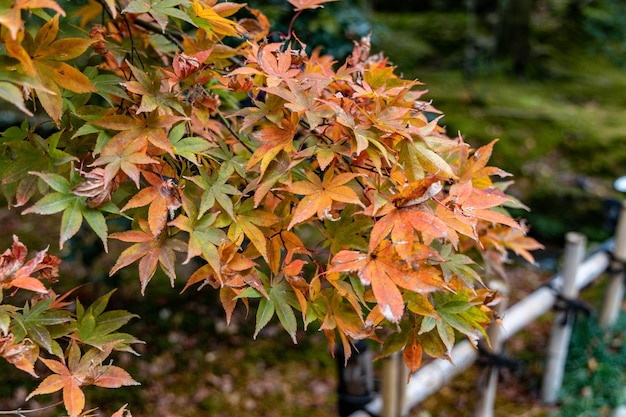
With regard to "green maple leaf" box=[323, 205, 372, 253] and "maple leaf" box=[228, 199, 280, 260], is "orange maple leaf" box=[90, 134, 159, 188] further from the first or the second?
"green maple leaf" box=[323, 205, 372, 253]

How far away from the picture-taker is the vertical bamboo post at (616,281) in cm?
241

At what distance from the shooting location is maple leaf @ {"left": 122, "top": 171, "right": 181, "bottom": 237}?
77cm

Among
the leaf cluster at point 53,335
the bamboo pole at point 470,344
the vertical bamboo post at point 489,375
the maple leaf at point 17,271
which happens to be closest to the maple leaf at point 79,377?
the leaf cluster at point 53,335

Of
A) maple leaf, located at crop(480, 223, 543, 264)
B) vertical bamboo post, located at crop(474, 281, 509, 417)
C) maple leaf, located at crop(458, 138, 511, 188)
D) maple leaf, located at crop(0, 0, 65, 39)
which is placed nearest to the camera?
maple leaf, located at crop(0, 0, 65, 39)

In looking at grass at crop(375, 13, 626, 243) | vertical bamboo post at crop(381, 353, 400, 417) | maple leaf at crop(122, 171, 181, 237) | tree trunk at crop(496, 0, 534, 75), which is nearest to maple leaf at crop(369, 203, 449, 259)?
maple leaf at crop(122, 171, 181, 237)

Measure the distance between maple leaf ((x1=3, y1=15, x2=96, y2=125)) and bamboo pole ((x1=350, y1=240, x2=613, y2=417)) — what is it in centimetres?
129

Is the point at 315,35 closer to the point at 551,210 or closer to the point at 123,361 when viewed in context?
Answer: the point at 123,361

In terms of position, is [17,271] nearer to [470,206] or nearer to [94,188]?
[94,188]

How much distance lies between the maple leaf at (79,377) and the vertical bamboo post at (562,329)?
76.6 inches

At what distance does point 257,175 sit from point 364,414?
3.81ft

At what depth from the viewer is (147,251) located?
0.79m

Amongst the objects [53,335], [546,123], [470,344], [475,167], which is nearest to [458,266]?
[475,167]

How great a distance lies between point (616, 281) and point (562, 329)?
455 millimetres

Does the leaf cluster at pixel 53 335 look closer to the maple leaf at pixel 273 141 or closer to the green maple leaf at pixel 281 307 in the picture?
the green maple leaf at pixel 281 307
